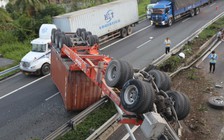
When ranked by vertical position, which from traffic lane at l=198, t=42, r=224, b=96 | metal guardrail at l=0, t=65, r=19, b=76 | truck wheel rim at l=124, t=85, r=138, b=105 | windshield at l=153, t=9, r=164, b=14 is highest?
truck wheel rim at l=124, t=85, r=138, b=105

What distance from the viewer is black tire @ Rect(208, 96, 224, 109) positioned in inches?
492

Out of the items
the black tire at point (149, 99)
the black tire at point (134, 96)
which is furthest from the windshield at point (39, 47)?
the black tire at point (149, 99)

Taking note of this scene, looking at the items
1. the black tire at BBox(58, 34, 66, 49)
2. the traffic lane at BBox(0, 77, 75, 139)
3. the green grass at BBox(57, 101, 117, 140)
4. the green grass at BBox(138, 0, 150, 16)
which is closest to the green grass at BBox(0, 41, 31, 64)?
the traffic lane at BBox(0, 77, 75, 139)

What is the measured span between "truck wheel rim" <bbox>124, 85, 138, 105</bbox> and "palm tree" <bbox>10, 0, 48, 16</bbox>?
75.0 ft

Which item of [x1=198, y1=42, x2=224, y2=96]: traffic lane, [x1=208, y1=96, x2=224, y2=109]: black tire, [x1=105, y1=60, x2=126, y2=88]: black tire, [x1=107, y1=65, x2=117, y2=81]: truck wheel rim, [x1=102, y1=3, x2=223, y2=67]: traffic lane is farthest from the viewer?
[x1=102, y1=3, x2=223, y2=67]: traffic lane

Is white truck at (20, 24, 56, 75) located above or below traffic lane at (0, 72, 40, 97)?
above

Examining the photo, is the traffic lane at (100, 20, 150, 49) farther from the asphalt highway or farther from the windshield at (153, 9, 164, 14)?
the windshield at (153, 9, 164, 14)

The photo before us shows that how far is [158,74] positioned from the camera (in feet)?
23.3

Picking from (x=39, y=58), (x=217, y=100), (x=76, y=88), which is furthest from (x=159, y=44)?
(x=76, y=88)

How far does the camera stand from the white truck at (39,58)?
714 inches

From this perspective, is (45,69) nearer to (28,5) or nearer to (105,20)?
(105,20)

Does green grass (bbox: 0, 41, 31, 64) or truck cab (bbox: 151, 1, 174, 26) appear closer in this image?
green grass (bbox: 0, 41, 31, 64)

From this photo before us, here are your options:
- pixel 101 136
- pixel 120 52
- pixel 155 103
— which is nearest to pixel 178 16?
pixel 120 52

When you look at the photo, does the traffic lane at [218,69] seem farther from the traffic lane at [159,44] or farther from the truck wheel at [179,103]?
the truck wheel at [179,103]
